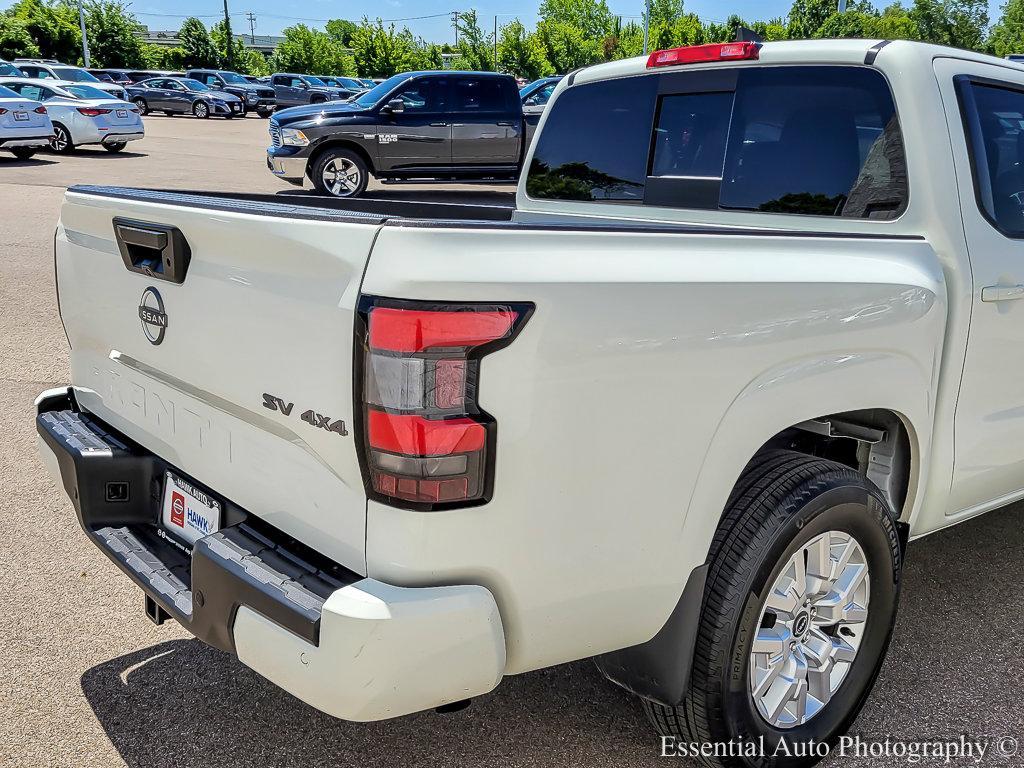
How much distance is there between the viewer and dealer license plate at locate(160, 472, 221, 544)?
7.67 ft

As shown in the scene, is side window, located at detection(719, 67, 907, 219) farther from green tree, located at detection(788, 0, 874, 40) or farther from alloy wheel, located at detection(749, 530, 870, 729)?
green tree, located at detection(788, 0, 874, 40)

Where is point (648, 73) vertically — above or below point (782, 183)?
above

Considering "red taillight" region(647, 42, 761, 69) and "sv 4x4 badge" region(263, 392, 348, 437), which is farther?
"red taillight" region(647, 42, 761, 69)

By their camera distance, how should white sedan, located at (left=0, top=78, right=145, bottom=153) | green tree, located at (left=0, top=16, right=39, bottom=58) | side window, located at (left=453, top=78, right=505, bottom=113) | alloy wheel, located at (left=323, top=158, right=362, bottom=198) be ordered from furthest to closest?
green tree, located at (left=0, top=16, right=39, bottom=58)
white sedan, located at (left=0, top=78, right=145, bottom=153)
side window, located at (left=453, top=78, right=505, bottom=113)
alloy wheel, located at (left=323, top=158, right=362, bottom=198)

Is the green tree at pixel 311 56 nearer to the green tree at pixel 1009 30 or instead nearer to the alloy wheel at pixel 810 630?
the green tree at pixel 1009 30

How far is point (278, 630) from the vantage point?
1.87 meters

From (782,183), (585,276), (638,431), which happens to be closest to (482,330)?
(585,276)

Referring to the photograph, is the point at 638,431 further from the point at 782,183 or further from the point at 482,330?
the point at 782,183

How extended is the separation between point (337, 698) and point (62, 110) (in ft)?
66.1

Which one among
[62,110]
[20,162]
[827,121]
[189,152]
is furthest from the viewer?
[189,152]

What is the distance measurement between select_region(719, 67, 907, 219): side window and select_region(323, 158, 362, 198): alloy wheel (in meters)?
11.5

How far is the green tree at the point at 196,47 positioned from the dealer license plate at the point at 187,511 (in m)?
71.0

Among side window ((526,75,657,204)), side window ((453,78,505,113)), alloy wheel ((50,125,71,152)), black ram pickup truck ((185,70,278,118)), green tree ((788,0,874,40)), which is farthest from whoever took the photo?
green tree ((788,0,874,40))

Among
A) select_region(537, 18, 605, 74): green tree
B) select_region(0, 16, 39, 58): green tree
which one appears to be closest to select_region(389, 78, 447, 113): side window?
select_region(0, 16, 39, 58): green tree
